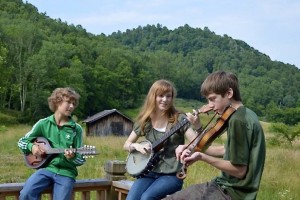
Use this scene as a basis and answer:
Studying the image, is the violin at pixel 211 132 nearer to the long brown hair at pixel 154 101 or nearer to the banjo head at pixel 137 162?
the banjo head at pixel 137 162

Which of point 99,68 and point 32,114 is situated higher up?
point 99,68

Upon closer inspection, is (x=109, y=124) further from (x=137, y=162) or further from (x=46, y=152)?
(x=137, y=162)

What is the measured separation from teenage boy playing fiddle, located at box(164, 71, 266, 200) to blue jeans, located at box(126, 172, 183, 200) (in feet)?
2.86

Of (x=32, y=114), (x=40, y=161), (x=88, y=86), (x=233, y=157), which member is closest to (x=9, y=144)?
(x=40, y=161)

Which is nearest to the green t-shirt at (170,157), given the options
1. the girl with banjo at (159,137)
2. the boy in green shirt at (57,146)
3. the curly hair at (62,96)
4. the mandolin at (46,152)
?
the girl with banjo at (159,137)

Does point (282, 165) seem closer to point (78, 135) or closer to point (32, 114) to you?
point (78, 135)

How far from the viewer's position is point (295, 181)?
35.5 feet

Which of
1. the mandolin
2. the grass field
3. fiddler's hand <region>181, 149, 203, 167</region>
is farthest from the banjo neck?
the grass field

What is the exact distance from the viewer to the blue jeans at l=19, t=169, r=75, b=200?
4.23 m

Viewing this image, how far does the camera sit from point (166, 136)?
13.0ft

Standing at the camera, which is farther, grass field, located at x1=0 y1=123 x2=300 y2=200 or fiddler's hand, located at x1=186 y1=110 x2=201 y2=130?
grass field, located at x1=0 y1=123 x2=300 y2=200

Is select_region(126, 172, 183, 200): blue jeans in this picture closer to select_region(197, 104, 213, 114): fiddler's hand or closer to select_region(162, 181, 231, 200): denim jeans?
select_region(162, 181, 231, 200): denim jeans

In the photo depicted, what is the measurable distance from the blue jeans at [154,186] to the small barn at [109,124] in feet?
134

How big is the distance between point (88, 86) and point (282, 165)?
2595 inches
